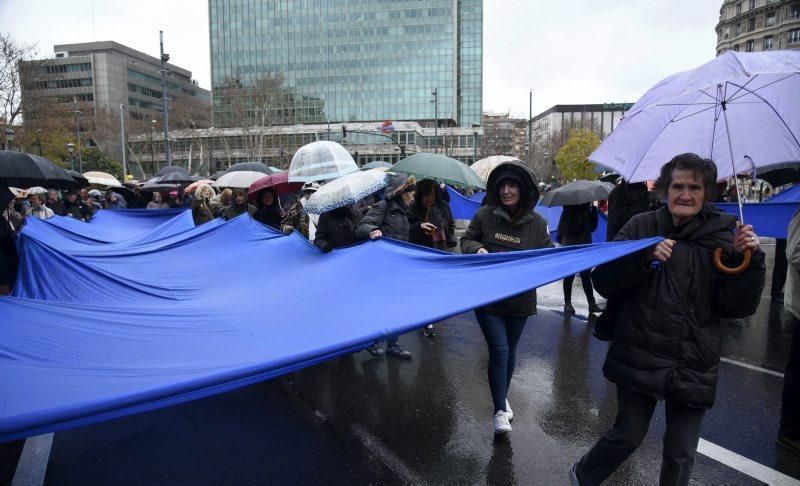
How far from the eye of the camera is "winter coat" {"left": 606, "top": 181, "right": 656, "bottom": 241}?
18.5 ft

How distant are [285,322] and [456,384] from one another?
2.22 m

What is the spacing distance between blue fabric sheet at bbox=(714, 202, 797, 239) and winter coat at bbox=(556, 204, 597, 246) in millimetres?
2162

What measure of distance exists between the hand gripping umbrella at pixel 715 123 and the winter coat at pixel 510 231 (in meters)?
0.53

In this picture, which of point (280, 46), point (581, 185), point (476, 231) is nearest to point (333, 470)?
point (476, 231)

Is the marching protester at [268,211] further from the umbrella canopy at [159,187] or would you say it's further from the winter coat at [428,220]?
the umbrella canopy at [159,187]

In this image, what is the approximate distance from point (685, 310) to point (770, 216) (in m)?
7.24

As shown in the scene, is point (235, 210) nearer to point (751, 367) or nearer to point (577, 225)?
point (577, 225)

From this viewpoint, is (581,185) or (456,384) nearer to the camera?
(456,384)

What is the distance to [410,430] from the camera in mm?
3809

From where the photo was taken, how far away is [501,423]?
12.0ft

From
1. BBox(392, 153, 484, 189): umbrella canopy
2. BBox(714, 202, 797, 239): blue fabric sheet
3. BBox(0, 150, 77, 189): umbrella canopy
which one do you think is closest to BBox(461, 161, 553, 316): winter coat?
BBox(392, 153, 484, 189): umbrella canopy

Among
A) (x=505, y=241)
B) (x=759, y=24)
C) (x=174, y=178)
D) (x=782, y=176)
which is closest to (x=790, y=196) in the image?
(x=782, y=176)

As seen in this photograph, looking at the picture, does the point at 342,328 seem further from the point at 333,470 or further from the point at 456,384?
the point at 456,384

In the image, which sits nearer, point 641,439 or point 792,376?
point 641,439
